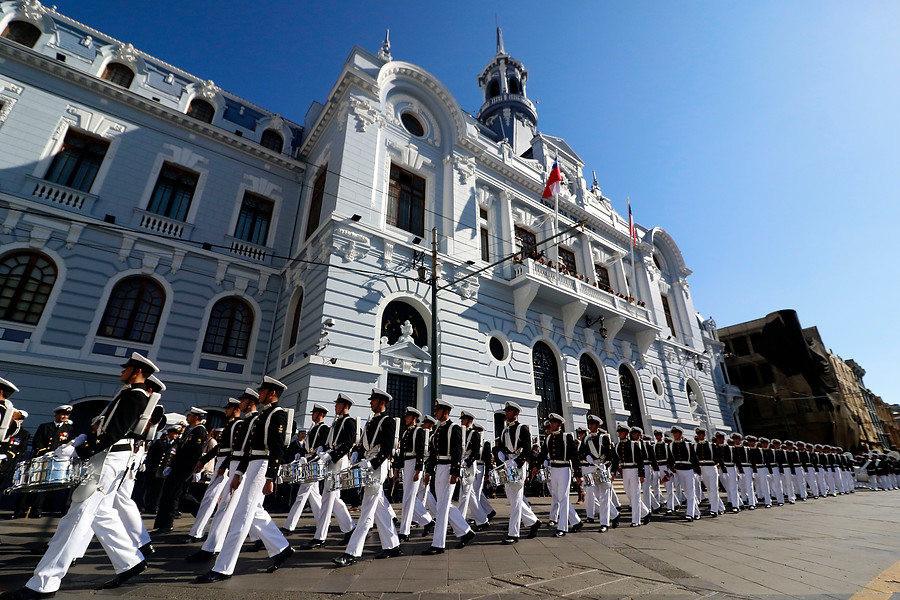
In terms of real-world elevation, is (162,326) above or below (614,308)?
below

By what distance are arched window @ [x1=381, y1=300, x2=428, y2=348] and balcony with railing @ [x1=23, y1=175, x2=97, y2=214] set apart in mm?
10324

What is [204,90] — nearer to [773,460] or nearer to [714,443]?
[714,443]

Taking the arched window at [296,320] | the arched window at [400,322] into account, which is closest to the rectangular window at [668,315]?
the arched window at [400,322]

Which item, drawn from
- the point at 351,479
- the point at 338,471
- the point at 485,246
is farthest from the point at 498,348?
the point at 351,479

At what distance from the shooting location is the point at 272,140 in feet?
61.8

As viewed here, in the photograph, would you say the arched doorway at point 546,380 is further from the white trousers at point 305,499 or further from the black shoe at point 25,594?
the black shoe at point 25,594

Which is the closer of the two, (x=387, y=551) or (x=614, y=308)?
(x=387, y=551)

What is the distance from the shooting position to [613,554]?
18.9ft

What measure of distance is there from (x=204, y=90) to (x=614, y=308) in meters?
21.1

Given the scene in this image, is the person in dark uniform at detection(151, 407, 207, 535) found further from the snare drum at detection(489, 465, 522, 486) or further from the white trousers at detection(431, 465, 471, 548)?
the snare drum at detection(489, 465, 522, 486)

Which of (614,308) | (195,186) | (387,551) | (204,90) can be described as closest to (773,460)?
(614,308)

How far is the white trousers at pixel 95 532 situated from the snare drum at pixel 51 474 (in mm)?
233

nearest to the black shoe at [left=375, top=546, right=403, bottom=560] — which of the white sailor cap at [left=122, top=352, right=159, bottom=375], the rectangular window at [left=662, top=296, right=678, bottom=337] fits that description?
the white sailor cap at [left=122, top=352, right=159, bottom=375]

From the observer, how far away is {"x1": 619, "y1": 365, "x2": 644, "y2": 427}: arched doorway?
20.6m
